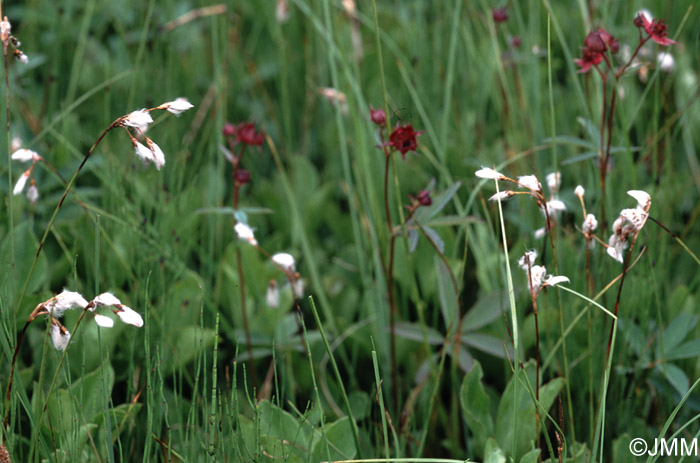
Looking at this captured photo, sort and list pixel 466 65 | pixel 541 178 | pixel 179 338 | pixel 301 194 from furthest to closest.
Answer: pixel 466 65, pixel 301 194, pixel 541 178, pixel 179 338

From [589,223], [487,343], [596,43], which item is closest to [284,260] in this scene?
[487,343]

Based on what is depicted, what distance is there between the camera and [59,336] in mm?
913

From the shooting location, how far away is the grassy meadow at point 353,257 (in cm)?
107

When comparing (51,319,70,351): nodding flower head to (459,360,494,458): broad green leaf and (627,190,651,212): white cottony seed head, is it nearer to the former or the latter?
(459,360,494,458): broad green leaf

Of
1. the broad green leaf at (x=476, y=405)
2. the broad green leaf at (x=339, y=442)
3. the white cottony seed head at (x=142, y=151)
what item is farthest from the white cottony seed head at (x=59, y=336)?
the broad green leaf at (x=476, y=405)

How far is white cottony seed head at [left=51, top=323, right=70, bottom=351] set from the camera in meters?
0.91

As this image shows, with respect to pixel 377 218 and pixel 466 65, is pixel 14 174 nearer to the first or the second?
pixel 377 218

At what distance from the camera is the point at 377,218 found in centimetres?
141

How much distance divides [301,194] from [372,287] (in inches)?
17.3

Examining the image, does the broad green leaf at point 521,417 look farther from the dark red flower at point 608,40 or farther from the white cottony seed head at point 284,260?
the dark red flower at point 608,40

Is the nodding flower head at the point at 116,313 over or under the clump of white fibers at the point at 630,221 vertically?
under

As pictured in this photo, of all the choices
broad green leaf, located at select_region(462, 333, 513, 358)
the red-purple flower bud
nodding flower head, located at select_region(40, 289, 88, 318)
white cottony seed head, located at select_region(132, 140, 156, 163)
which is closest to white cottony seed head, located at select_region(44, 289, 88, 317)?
nodding flower head, located at select_region(40, 289, 88, 318)

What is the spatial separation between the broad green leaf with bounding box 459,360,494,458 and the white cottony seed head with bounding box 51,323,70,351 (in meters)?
0.63

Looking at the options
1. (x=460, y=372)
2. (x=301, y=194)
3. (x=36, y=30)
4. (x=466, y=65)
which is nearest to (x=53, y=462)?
(x=460, y=372)
